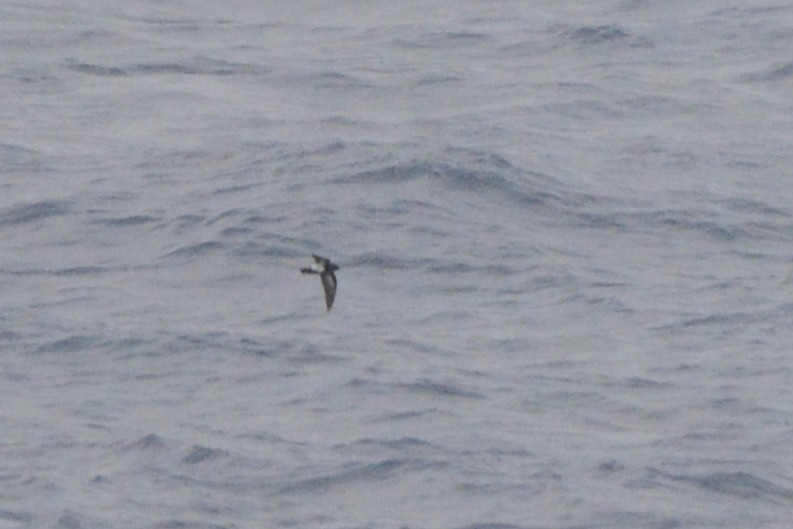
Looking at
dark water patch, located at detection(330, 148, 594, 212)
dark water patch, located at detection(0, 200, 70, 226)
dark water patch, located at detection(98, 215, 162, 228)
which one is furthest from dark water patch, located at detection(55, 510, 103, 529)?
dark water patch, located at detection(330, 148, 594, 212)

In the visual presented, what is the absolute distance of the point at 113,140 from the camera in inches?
1321

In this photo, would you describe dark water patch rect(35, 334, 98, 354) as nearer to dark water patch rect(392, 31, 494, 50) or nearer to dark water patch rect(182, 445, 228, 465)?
dark water patch rect(182, 445, 228, 465)

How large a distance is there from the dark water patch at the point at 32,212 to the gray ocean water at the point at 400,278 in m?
0.04

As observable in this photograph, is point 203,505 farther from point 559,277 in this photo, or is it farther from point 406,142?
point 406,142

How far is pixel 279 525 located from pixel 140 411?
2946 mm

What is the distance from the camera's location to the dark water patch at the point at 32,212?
29.5 metres

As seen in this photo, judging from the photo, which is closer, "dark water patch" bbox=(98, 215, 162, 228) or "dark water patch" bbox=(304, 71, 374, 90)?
"dark water patch" bbox=(98, 215, 162, 228)

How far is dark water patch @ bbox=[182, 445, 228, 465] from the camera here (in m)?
22.5

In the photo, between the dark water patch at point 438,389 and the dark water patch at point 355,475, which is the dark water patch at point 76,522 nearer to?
the dark water patch at point 355,475

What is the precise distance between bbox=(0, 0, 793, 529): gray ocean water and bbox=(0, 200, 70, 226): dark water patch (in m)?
Answer: 0.04

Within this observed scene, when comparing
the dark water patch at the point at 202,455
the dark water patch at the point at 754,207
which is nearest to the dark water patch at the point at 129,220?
the dark water patch at the point at 754,207

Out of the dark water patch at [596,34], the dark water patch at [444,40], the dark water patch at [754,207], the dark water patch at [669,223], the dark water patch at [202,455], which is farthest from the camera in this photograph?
the dark water patch at [444,40]

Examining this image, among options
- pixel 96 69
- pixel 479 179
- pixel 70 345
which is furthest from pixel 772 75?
pixel 70 345

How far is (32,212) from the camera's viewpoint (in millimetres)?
29797
